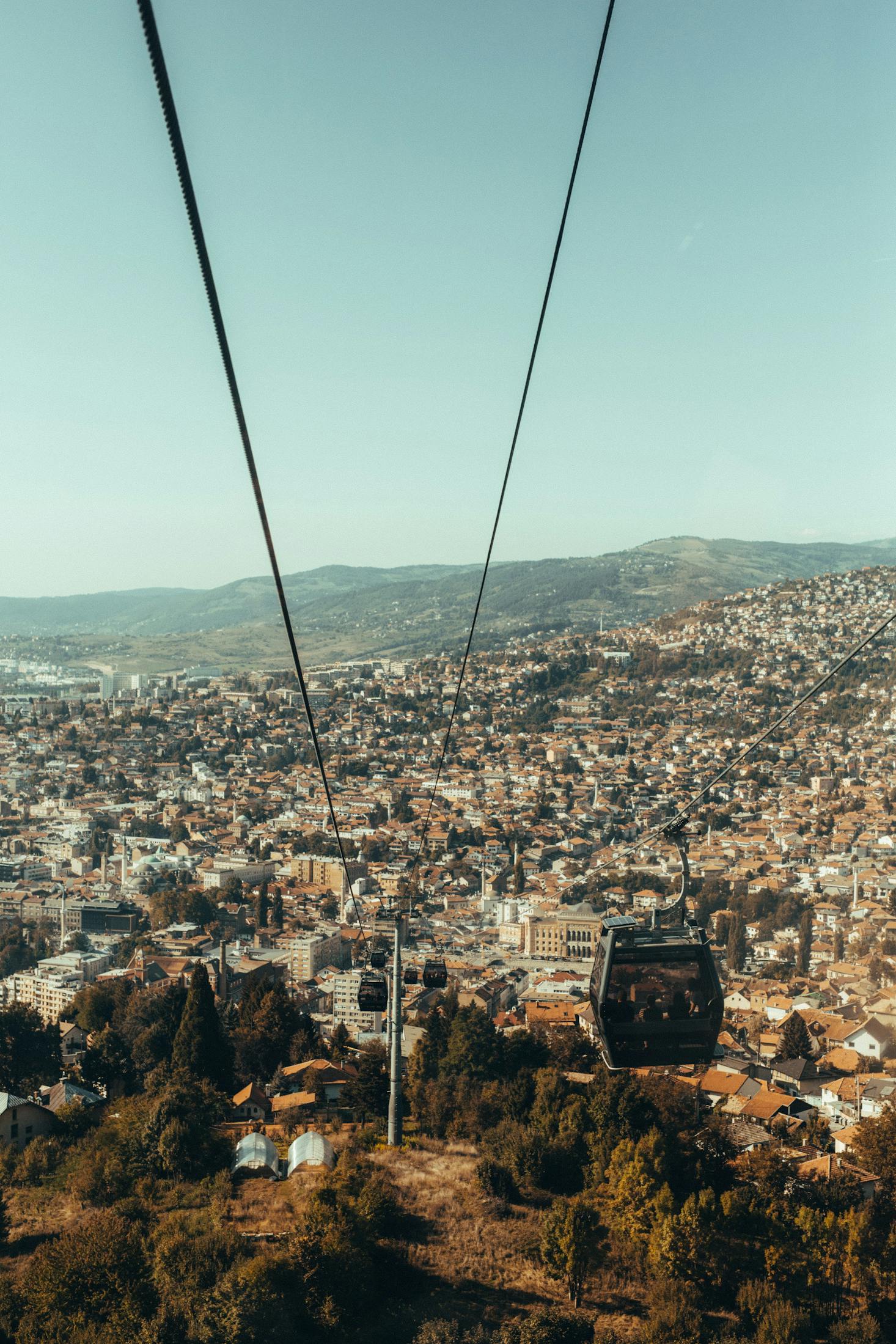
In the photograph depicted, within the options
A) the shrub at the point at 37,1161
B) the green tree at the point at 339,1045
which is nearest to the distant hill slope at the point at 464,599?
the green tree at the point at 339,1045

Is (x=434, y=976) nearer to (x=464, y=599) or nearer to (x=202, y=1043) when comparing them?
(x=202, y=1043)

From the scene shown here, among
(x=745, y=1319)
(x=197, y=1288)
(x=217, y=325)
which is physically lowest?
(x=745, y=1319)

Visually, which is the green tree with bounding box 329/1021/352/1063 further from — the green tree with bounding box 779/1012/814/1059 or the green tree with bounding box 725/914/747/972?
the green tree with bounding box 725/914/747/972

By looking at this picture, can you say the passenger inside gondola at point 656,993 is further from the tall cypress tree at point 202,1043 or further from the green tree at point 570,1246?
the tall cypress tree at point 202,1043

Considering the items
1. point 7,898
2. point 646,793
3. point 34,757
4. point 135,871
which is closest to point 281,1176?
point 7,898

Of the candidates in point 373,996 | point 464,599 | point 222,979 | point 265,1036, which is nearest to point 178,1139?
point 373,996

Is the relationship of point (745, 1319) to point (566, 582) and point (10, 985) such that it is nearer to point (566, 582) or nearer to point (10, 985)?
point (10, 985)
